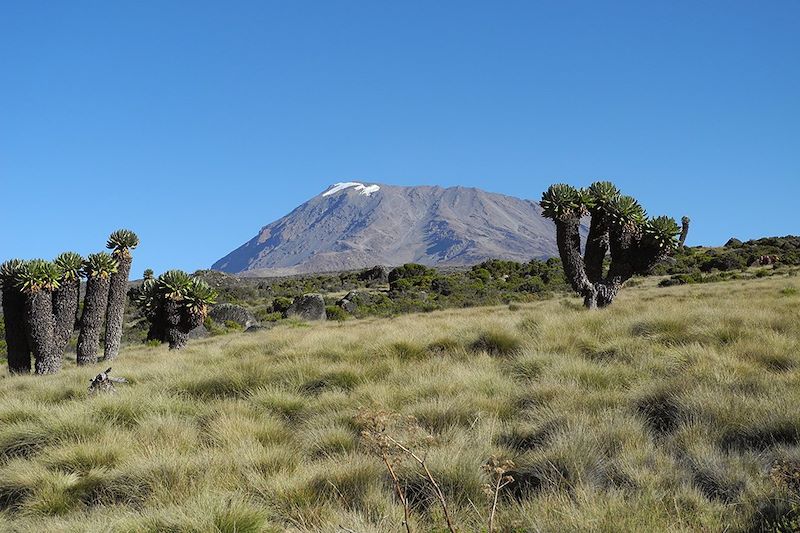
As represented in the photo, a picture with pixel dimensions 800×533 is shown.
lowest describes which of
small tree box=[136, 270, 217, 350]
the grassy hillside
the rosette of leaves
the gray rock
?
the grassy hillside

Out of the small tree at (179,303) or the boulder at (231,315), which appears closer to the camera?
the small tree at (179,303)

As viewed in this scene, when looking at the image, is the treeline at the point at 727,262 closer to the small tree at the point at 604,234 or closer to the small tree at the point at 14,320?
the small tree at the point at 604,234

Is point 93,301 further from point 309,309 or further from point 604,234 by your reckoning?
point 309,309

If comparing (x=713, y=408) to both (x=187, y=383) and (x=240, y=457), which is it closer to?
(x=240, y=457)

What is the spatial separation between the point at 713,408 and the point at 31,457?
6845 millimetres

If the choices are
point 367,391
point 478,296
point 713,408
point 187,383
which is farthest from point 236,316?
point 713,408

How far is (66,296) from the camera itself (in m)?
17.8

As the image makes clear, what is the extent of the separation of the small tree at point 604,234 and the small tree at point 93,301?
1384cm

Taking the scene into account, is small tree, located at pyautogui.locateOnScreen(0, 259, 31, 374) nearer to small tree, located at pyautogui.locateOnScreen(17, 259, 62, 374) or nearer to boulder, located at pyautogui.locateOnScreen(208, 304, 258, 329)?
small tree, located at pyautogui.locateOnScreen(17, 259, 62, 374)

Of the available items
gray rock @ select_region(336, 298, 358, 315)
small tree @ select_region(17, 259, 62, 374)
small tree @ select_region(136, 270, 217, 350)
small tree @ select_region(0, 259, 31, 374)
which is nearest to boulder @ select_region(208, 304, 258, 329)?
gray rock @ select_region(336, 298, 358, 315)

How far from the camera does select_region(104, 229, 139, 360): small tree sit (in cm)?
1898

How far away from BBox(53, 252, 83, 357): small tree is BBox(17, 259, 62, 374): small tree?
56 cm

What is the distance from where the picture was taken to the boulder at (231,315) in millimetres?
Result: 35656

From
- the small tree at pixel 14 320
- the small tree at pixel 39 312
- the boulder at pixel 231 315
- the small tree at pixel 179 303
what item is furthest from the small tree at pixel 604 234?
the boulder at pixel 231 315
